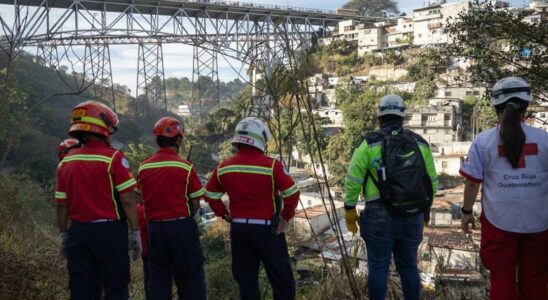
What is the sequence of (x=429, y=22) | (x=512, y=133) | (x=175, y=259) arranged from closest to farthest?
(x=512, y=133) → (x=175, y=259) → (x=429, y=22)

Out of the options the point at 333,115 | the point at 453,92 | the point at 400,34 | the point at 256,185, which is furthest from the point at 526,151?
the point at 400,34

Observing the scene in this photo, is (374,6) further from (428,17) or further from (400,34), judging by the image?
(428,17)

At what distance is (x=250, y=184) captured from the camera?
8.91ft

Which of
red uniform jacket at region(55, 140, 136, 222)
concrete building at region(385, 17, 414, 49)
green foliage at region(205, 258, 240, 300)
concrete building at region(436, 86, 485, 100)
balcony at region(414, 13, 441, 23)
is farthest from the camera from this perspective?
concrete building at region(385, 17, 414, 49)

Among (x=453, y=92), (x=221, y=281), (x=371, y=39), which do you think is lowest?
(x=221, y=281)

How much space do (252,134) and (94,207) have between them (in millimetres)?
1026

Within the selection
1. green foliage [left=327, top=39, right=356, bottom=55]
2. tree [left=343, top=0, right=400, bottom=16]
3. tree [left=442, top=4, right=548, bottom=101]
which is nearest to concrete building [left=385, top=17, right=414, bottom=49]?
Answer: green foliage [left=327, top=39, right=356, bottom=55]

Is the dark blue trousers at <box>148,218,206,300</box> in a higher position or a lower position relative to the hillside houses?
lower

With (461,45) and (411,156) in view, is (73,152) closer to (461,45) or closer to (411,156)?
(411,156)

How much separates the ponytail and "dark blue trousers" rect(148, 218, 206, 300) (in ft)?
6.23

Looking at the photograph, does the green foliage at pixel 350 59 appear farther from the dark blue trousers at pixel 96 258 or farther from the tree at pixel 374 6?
the dark blue trousers at pixel 96 258

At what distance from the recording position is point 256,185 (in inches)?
107

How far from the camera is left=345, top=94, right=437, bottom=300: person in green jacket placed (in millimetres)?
2504

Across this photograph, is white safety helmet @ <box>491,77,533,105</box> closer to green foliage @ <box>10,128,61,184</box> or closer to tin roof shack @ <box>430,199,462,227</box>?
tin roof shack @ <box>430,199,462,227</box>
